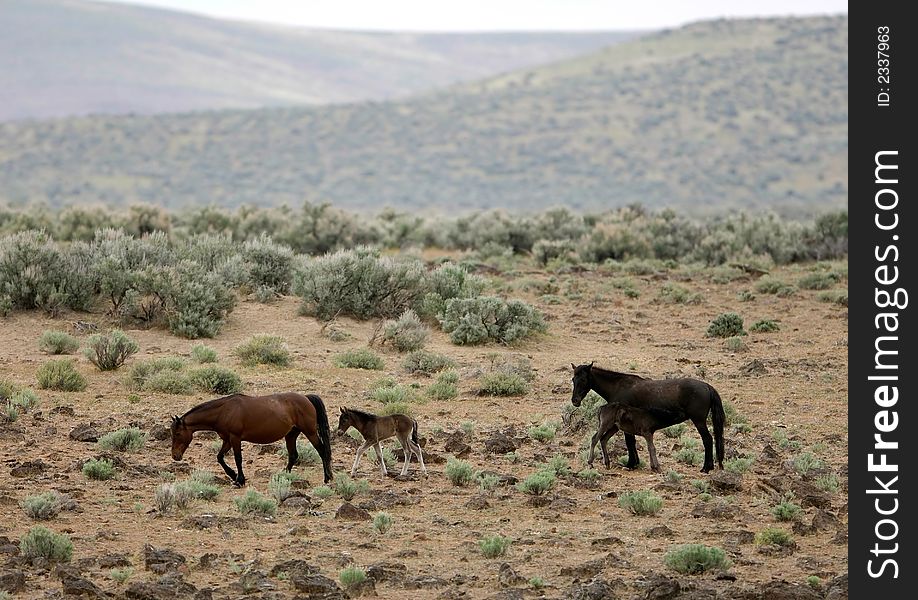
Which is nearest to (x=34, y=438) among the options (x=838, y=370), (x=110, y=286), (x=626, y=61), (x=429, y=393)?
(x=429, y=393)

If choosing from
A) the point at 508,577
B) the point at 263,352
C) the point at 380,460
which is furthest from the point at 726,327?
the point at 508,577

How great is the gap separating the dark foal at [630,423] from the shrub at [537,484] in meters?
0.97

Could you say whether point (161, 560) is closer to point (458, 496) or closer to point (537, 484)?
point (458, 496)

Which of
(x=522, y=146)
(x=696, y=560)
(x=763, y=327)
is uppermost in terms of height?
(x=696, y=560)

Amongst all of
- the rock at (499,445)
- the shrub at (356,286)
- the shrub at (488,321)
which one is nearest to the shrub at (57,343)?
the shrub at (356,286)

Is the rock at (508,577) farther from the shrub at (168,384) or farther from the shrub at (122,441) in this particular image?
the shrub at (168,384)

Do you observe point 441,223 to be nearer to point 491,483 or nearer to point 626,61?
point 491,483

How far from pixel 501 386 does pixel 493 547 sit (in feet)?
21.7

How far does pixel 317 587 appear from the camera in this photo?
7.95 metres

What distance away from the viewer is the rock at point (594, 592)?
784cm

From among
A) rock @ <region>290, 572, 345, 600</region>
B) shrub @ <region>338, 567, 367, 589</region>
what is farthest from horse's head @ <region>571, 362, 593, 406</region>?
rock @ <region>290, 572, 345, 600</region>

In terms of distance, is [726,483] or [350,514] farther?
[726,483]

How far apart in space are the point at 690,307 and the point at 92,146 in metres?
76.0

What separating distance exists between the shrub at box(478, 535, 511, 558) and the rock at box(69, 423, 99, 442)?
526 cm
